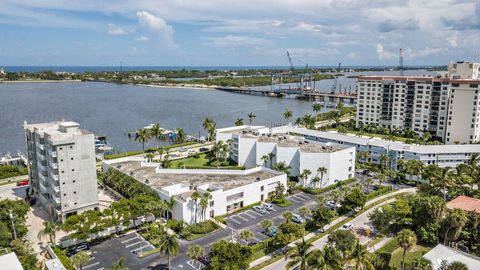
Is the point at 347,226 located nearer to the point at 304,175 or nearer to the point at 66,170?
the point at 304,175

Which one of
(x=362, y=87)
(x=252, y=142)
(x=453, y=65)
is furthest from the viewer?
(x=362, y=87)

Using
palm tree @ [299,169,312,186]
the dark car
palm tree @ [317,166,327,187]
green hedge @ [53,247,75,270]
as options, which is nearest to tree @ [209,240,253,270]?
the dark car

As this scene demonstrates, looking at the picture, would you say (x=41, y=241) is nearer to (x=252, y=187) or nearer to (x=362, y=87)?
(x=252, y=187)

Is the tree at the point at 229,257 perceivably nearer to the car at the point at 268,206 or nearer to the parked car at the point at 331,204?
the car at the point at 268,206

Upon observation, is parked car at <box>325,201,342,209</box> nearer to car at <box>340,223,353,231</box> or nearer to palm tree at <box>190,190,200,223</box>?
car at <box>340,223,353,231</box>

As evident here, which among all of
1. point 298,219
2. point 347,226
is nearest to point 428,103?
point 347,226

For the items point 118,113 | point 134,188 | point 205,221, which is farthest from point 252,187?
point 118,113
